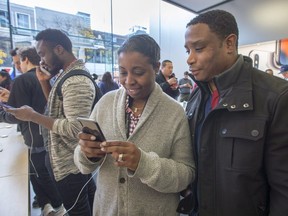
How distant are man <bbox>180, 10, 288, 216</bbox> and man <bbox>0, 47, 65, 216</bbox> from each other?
1.36 metres

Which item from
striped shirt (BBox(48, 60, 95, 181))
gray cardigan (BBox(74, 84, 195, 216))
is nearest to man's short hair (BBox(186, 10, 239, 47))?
gray cardigan (BBox(74, 84, 195, 216))

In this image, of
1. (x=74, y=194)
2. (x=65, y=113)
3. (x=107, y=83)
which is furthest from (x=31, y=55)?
(x=107, y=83)

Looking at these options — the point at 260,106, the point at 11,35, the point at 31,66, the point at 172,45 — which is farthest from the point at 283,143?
the point at 172,45

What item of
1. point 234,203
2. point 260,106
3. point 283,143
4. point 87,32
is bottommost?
point 234,203

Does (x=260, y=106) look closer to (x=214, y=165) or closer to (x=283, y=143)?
(x=283, y=143)

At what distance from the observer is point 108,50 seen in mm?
5258

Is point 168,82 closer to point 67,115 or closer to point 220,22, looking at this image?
point 67,115

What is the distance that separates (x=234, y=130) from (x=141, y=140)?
34 cm

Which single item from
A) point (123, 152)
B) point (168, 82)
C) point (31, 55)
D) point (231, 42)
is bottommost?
point (123, 152)

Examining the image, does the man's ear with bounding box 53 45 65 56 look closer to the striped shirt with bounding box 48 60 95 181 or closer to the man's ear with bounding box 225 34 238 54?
the striped shirt with bounding box 48 60 95 181

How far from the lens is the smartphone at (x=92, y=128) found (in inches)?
28.5

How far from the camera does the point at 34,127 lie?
175 centimetres

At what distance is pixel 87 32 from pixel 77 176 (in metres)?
4.21

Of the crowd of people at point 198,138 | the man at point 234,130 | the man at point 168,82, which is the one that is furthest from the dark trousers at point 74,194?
the man at point 168,82
